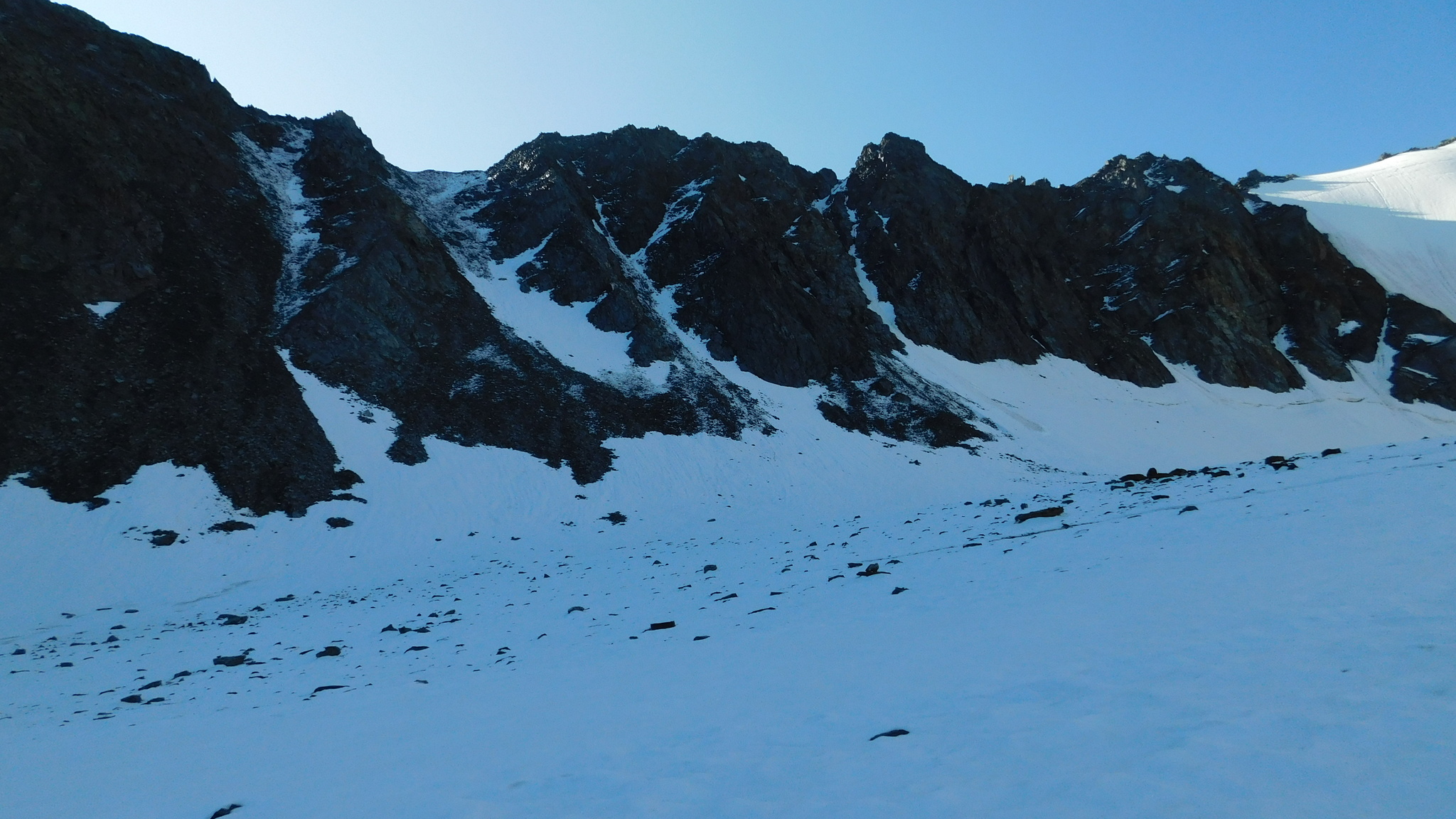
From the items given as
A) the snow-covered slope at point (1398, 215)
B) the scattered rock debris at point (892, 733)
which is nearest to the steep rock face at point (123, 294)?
the scattered rock debris at point (892, 733)

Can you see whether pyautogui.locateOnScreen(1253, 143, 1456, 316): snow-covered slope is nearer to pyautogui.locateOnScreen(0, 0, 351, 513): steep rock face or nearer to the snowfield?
the snowfield

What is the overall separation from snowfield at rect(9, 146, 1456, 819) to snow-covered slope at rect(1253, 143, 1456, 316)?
9240 cm

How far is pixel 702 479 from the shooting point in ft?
120

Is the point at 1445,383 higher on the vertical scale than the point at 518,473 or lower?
lower

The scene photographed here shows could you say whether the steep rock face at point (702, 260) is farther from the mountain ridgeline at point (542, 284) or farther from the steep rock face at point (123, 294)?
the steep rock face at point (123, 294)

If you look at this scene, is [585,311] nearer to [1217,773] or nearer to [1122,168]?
[1217,773]

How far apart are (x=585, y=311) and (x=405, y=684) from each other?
41875 mm

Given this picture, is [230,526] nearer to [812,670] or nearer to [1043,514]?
[812,670]

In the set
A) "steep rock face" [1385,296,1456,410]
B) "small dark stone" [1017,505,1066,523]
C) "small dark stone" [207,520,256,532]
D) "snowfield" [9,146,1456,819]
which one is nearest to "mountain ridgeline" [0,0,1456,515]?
"steep rock face" [1385,296,1456,410]

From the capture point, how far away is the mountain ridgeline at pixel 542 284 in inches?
1158

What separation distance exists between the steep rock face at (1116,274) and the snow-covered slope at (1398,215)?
10718 mm

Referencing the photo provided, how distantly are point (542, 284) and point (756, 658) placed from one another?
156 feet

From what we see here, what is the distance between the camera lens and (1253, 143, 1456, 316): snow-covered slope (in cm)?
8256

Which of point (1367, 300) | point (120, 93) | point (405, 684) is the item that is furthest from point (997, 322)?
point (120, 93)
